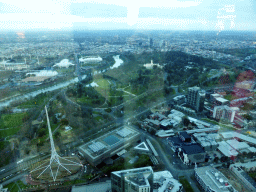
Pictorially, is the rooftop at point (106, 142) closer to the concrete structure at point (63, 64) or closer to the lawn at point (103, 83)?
the lawn at point (103, 83)

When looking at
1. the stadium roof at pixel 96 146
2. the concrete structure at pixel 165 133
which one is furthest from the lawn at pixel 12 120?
the concrete structure at pixel 165 133

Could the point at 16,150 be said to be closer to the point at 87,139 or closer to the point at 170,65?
the point at 87,139

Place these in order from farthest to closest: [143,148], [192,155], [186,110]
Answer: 1. [186,110]
2. [143,148]
3. [192,155]

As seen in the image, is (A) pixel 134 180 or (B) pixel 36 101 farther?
(B) pixel 36 101

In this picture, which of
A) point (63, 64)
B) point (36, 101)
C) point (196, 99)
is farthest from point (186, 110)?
point (63, 64)

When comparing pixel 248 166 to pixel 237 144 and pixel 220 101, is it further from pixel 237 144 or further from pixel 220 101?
pixel 220 101

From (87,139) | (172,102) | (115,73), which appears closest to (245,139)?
(172,102)
